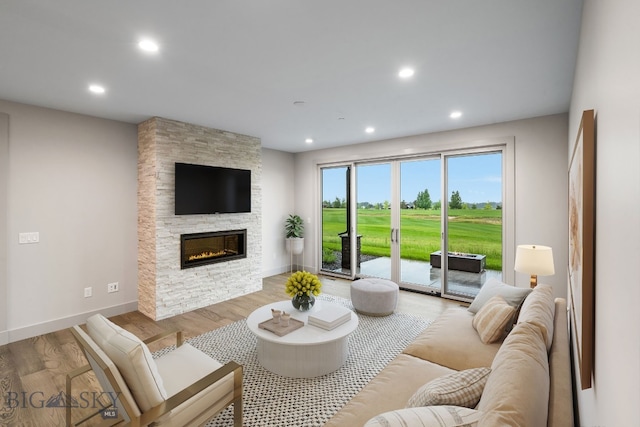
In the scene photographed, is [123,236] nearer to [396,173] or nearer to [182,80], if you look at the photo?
[182,80]

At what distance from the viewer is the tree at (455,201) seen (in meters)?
4.67

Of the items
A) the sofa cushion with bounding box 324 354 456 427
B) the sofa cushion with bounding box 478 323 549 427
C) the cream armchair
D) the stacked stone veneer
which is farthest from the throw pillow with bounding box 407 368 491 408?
the stacked stone veneer

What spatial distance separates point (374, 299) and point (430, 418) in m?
2.93

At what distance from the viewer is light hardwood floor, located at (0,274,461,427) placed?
2299 mm

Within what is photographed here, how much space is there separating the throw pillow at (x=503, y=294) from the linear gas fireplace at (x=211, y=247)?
347 centimetres

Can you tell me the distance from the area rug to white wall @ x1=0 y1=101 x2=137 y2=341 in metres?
1.61

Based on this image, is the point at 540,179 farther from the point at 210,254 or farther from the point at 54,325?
the point at 54,325

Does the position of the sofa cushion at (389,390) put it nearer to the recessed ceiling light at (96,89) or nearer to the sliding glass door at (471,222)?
the sliding glass door at (471,222)

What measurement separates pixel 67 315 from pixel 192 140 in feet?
8.76

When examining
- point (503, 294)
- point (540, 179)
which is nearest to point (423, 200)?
point (540, 179)

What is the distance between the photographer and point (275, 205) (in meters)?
6.28

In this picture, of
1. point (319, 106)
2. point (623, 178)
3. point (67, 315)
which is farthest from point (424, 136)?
point (67, 315)

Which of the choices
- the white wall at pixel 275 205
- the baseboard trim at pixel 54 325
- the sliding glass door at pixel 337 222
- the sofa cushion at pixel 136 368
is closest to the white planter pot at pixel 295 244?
the white wall at pixel 275 205

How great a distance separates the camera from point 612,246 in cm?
80
